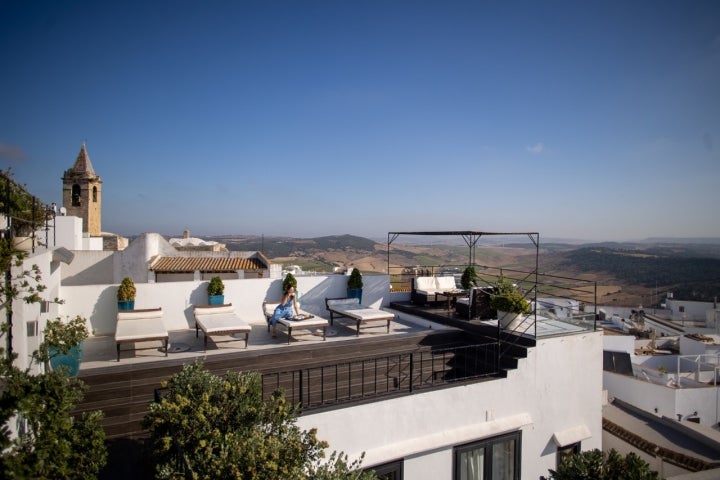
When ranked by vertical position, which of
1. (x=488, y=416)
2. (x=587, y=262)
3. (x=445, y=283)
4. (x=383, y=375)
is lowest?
(x=587, y=262)

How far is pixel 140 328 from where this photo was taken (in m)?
7.45

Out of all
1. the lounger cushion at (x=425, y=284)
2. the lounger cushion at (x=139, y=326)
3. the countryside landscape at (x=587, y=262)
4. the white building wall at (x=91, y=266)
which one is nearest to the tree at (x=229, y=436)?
the lounger cushion at (x=139, y=326)

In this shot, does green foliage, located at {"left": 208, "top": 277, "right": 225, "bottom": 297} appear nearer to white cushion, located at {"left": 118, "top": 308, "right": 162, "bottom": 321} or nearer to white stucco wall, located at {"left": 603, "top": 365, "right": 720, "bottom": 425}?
white cushion, located at {"left": 118, "top": 308, "right": 162, "bottom": 321}

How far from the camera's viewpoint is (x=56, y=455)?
2867 mm

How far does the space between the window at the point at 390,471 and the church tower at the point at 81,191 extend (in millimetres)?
34487

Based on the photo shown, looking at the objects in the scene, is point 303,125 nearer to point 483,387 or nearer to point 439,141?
point 439,141

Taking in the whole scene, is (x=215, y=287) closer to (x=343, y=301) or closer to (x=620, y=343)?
(x=343, y=301)

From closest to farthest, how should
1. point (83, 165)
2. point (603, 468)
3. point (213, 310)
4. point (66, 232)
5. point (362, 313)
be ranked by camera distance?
point (603, 468)
point (213, 310)
point (362, 313)
point (66, 232)
point (83, 165)

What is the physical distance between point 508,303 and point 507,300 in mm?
73

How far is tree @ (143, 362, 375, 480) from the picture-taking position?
10.9 ft

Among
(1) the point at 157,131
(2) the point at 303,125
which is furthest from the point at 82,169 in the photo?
(2) the point at 303,125

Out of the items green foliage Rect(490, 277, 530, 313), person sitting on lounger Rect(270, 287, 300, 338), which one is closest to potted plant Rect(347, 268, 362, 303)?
person sitting on lounger Rect(270, 287, 300, 338)

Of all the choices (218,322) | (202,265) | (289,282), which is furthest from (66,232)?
(218,322)

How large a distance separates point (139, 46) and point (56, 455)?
15.4 meters
